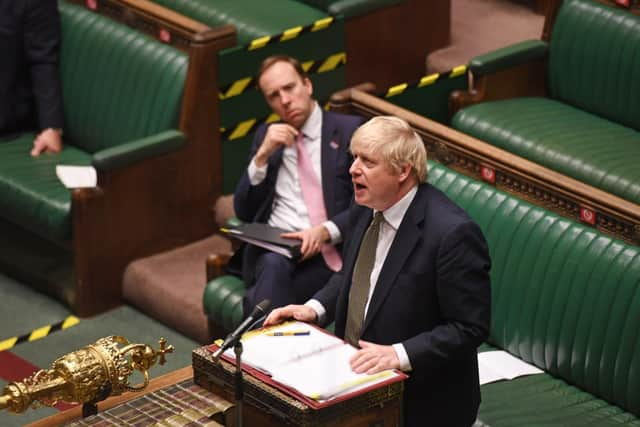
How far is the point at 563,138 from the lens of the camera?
6012 millimetres

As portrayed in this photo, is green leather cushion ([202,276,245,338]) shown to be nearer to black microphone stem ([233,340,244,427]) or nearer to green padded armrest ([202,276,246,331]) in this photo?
green padded armrest ([202,276,246,331])

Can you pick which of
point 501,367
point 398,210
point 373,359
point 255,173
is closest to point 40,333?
point 255,173

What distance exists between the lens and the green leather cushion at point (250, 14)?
269 inches

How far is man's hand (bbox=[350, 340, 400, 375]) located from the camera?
3.77m

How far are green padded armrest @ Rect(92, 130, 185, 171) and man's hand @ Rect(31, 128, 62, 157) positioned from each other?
0.65m

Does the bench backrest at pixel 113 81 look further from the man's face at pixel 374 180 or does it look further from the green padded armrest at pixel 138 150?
the man's face at pixel 374 180

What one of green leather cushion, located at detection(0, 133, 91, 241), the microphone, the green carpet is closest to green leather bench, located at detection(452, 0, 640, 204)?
the green carpet

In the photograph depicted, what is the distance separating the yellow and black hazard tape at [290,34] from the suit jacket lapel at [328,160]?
3.94ft

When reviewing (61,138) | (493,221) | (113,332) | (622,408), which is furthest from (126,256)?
(622,408)

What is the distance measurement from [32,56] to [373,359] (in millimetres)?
3582

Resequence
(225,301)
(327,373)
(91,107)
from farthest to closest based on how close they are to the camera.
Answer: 1. (91,107)
2. (225,301)
3. (327,373)

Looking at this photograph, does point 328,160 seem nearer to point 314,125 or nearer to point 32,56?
point 314,125

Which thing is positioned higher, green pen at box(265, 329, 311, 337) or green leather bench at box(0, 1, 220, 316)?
green pen at box(265, 329, 311, 337)

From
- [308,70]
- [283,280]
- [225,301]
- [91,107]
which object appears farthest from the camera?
[91,107]
